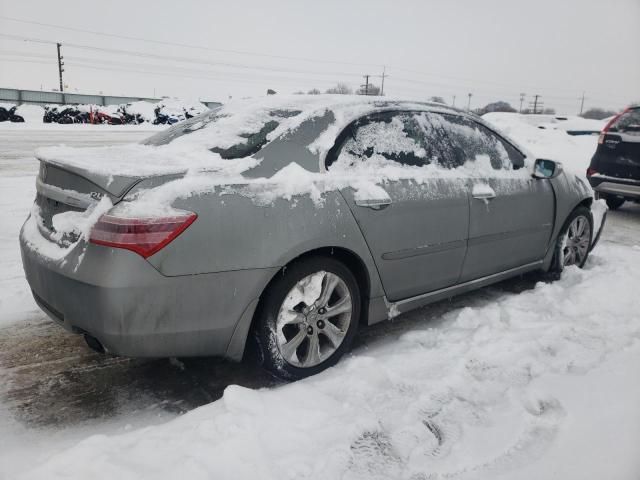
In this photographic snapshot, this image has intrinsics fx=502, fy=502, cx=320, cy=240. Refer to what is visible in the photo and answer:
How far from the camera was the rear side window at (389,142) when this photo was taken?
2939mm

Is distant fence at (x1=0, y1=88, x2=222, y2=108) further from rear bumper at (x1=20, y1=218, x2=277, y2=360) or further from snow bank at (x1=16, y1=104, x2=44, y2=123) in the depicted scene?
rear bumper at (x1=20, y1=218, x2=277, y2=360)

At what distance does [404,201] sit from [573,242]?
2.51 meters

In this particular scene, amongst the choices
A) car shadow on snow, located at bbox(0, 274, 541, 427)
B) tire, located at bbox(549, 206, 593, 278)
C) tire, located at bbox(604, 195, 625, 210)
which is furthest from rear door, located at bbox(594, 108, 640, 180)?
car shadow on snow, located at bbox(0, 274, 541, 427)

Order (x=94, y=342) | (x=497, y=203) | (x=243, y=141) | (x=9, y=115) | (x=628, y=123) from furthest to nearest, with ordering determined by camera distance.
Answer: (x=9, y=115) → (x=628, y=123) → (x=497, y=203) → (x=243, y=141) → (x=94, y=342)

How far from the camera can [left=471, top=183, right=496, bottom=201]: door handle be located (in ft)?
11.5

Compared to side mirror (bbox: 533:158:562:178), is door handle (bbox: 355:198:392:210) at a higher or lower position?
lower

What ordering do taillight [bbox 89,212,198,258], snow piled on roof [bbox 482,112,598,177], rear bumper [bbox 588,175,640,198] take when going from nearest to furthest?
1. taillight [bbox 89,212,198,258]
2. rear bumper [bbox 588,175,640,198]
3. snow piled on roof [bbox 482,112,598,177]

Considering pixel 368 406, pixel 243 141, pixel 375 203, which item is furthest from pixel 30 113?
pixel 368 406

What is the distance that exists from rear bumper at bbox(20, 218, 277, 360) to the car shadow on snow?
405 mm

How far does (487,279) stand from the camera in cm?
383

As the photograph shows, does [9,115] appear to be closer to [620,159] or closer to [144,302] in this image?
[620,159]

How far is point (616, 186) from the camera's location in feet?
24.7

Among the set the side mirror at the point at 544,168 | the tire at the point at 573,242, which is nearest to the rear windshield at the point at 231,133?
the side mirror at the point at 544,168

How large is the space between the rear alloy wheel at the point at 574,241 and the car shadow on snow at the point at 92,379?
202 cm
